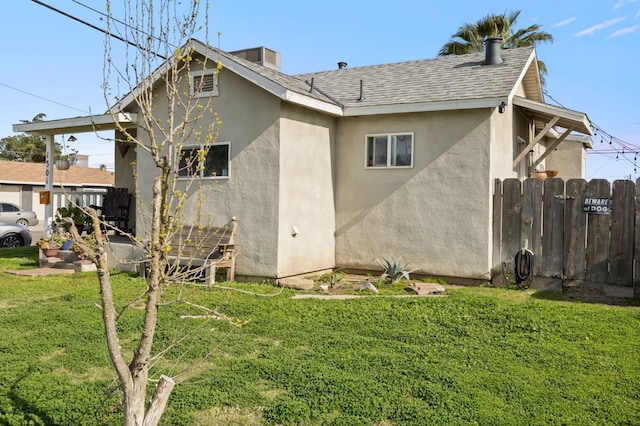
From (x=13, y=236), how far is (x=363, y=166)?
12.4 metres

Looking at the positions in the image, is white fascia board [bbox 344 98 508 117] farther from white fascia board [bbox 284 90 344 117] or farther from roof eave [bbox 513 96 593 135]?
roof eave [bbox 513 96 593 135]

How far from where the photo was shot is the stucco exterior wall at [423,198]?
9984 mm

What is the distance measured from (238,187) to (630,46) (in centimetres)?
1540

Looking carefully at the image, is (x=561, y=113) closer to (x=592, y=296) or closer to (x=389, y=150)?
(x=389, y=150)

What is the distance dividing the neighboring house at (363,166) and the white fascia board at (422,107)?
20 mm

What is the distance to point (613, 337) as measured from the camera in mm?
6188

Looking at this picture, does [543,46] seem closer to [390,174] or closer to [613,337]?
[390,174]

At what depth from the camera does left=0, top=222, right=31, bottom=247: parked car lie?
16.9 m

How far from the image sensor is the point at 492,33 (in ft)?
71.2

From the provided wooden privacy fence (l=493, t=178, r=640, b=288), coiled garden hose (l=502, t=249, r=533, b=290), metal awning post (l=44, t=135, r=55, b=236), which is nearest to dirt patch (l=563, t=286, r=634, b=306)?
wooden privacy fence (l=493, t=178, r=640, b=288)

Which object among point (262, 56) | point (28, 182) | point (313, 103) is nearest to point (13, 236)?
A: point (262, 56)

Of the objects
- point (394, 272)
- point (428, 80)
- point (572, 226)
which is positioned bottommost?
point (394, 272)

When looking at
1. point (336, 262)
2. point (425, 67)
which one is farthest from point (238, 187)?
point (425, 67)

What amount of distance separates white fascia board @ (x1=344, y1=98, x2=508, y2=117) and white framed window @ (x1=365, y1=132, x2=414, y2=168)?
52 cm
